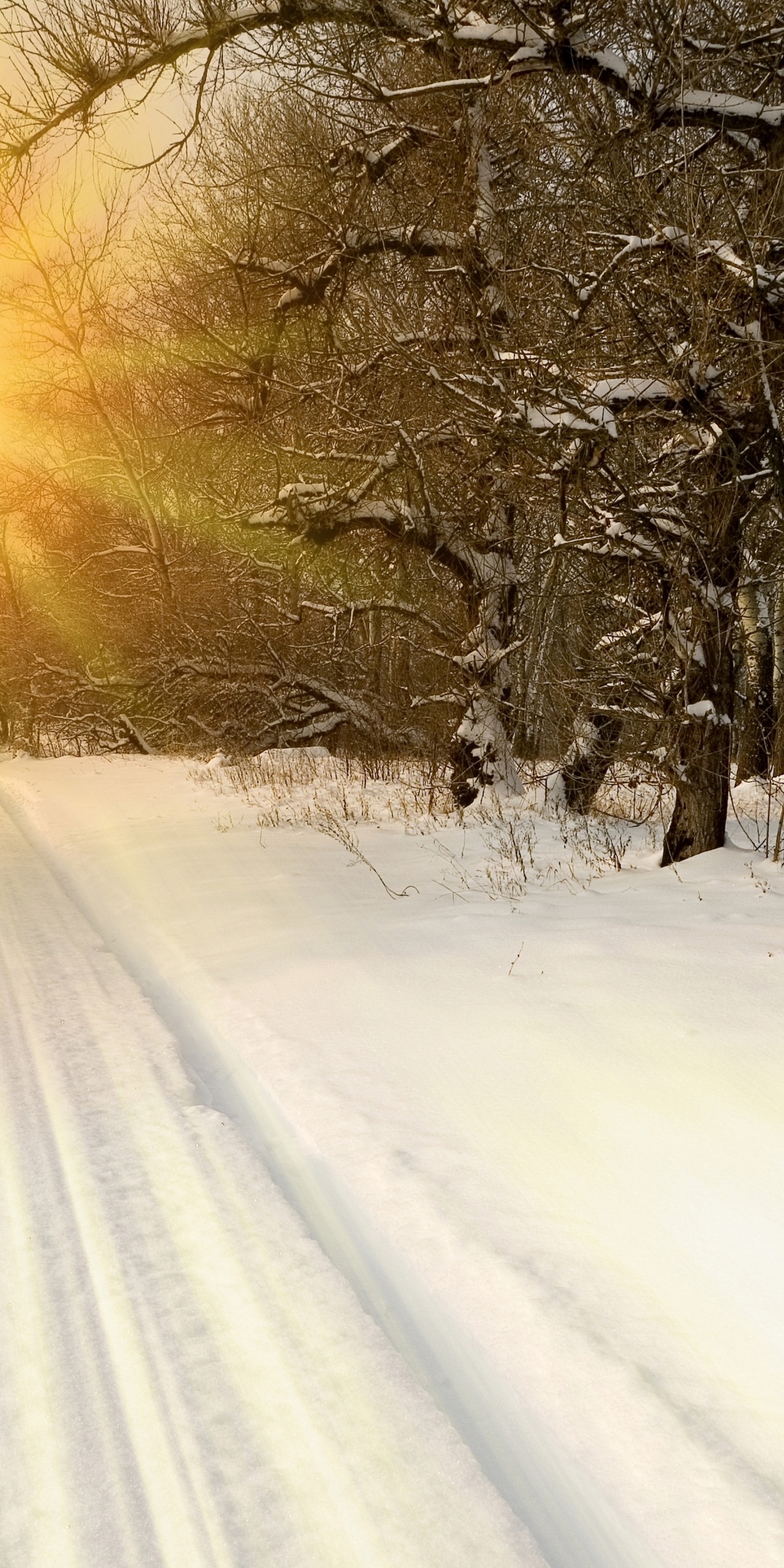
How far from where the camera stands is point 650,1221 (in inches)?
119

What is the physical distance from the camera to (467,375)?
21.5 feet

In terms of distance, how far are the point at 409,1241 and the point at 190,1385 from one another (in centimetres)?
85

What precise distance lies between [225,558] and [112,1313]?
58.6 feet

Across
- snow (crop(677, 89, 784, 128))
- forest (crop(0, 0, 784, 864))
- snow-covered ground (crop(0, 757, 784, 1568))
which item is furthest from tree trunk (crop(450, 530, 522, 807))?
snow (crop(677, 89, 784, 128))

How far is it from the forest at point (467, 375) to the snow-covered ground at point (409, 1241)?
256cm

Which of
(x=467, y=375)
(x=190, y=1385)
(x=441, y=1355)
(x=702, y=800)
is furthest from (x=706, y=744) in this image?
(x=190, y=1385)

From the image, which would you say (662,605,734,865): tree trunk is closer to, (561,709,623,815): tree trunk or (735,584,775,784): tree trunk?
(561,709,623,815): tree trunk

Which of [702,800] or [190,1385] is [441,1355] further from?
[702,800]

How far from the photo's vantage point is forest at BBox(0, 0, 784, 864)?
588 centimetres

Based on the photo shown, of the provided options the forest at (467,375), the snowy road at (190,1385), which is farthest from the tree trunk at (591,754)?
the snowy road at (190,1385)

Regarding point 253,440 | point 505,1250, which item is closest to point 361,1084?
point 505,1250

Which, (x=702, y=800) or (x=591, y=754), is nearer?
(x=702, y=800)

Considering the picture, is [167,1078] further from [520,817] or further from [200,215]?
[200,215]

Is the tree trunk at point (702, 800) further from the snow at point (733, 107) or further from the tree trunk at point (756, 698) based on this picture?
the snow at point (733, 107)
